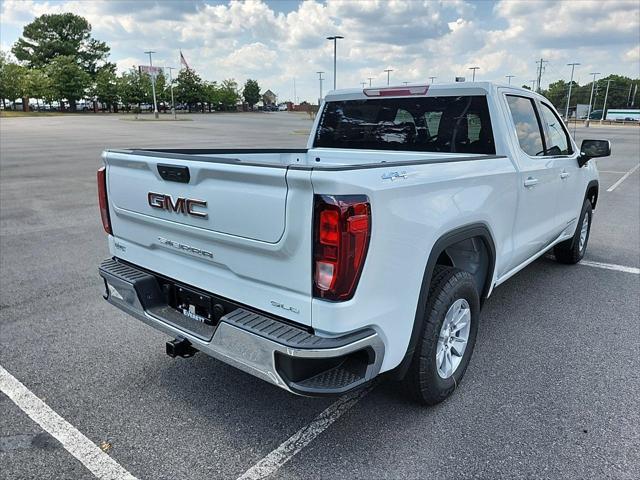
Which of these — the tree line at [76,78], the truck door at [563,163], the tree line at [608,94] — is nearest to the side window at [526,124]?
the truck door at [563,163]

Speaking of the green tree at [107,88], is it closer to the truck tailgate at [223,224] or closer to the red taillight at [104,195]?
the red taillight at [104,195]

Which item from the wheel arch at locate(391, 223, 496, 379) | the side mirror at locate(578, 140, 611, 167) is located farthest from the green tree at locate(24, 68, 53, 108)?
the wheel arch at locate(391, 223, 496, 379)

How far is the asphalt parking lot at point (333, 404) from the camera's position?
2580 millimetres

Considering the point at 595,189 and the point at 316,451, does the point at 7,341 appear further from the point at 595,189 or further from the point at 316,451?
the point at 595,189

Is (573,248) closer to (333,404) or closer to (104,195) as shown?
(333,404)

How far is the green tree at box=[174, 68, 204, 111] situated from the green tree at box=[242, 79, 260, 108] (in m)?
26.1

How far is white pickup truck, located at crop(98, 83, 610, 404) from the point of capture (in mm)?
2221

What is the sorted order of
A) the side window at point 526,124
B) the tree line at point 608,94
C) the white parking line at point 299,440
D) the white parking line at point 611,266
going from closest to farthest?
1. the white parking line at point 299,440
2. the side window at point 526,124
3. the white parking line at point 611,266
4. the tree line at point 608,94

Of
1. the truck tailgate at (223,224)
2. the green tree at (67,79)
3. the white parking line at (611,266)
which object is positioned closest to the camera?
the truck tailgate at (223,224)

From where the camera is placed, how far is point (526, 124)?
163 inches

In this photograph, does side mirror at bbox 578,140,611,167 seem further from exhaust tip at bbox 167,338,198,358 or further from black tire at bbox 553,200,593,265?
exhaust tip at bbox 167,338,198,358

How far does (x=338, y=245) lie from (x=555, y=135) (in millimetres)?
3474

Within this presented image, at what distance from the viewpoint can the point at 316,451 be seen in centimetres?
267

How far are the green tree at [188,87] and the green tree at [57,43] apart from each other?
15.7 metres
